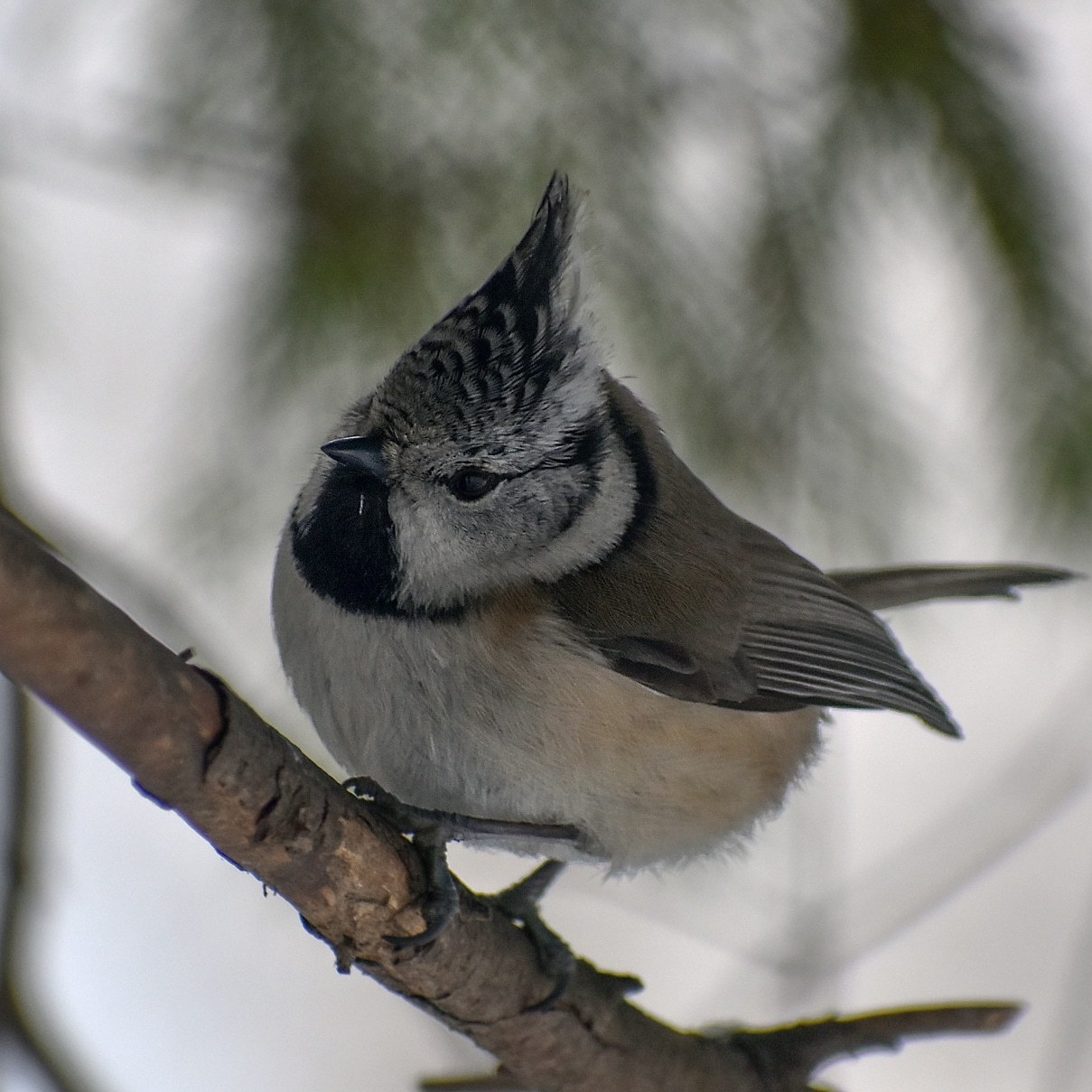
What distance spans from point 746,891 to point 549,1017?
1.03 metres

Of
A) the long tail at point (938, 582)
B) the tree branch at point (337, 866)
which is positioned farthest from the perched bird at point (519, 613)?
the long tail at point (938, 582)

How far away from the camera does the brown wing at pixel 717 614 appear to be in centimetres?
164

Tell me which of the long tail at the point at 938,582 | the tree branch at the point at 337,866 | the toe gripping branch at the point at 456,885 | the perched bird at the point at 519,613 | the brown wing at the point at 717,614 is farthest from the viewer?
the long tail at the point at 938,582

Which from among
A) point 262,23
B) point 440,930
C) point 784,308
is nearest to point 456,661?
point 440,930

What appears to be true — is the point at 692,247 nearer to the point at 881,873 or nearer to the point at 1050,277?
the point at 1050,277

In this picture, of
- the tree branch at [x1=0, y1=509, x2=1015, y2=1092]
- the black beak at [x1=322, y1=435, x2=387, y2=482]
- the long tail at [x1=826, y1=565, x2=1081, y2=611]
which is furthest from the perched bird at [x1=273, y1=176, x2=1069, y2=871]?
the long tail at [x1=826, y1=565, x2=1081, y2=611]

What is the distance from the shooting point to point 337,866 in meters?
1.20

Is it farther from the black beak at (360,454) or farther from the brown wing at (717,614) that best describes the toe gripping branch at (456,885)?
the black beak at (360,454)

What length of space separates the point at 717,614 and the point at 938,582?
0.43 metres

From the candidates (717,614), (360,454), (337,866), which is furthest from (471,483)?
(337,866)

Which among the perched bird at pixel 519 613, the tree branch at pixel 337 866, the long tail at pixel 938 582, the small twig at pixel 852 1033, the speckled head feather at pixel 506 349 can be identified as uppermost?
the long tail at pixel 938 582

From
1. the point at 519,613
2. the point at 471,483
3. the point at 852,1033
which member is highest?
the point at 471,483

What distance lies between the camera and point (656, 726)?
1586 mm

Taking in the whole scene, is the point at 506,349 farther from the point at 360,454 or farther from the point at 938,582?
the point at 938,582
